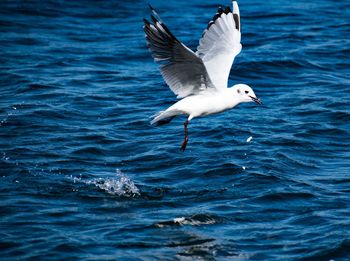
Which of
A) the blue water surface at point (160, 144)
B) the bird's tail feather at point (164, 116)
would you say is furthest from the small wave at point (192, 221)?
the bird's tail feather at point (164, 116)

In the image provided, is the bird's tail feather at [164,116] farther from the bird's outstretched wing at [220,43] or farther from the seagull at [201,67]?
the bird's outstretched wing at [220,43]

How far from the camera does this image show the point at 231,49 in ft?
34.8

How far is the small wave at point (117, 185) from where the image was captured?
33.9 feet

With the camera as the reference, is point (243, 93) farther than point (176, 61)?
Yes

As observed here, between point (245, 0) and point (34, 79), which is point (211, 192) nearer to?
point (34, 79)

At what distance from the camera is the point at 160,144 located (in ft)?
41.1

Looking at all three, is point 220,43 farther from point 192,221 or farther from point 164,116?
point 192,221

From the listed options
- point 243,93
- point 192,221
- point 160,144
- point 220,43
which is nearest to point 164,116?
point 243,93

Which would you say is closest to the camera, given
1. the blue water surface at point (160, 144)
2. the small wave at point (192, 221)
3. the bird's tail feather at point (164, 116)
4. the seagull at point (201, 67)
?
the blue water surface at point (160, 144)

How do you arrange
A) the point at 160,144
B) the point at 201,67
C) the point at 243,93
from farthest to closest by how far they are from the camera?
the point at 160,144 → the point at 243,93 → the point at 201,67

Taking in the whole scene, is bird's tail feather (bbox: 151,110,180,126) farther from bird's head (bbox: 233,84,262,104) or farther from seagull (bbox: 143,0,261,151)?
bird's head (bbox: 233,84,262,104)

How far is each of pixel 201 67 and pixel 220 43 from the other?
4.09 feet

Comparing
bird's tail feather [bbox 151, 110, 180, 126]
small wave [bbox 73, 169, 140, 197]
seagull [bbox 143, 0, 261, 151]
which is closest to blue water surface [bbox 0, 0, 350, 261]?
small wave [bbox 73, 169, 140, 197]

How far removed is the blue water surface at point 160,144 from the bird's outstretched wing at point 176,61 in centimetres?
141
